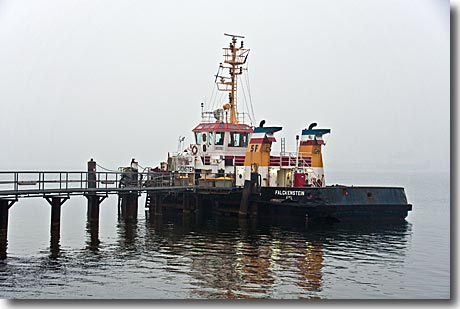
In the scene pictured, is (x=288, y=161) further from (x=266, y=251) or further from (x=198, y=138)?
(x=266, y=251)

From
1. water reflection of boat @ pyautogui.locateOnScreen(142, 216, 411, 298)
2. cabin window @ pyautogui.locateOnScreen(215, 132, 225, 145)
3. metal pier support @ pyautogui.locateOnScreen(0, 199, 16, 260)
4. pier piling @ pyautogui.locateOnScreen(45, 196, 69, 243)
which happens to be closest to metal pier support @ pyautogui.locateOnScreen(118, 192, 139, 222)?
water reflection of boat @ pyautogui.locateOnScreen(142, 216, 411, 298)

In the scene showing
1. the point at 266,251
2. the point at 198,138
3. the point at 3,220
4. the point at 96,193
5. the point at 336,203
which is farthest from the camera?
the point at 198,138

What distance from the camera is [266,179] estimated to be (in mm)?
25078

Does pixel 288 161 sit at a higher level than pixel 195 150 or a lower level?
lower

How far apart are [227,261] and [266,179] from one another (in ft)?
30.6

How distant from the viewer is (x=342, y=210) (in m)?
23.7

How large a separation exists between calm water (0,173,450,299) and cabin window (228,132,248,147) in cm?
402

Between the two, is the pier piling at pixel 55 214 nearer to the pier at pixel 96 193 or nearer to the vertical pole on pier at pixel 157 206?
the pier at pixel 96 193

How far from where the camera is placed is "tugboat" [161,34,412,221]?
23.7 m

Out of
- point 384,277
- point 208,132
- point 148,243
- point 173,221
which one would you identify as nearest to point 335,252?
point 384,277

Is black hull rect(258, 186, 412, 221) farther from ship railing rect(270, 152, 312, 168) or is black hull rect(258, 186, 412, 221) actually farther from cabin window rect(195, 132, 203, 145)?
cabin window rect(195, 132, 203, 145)

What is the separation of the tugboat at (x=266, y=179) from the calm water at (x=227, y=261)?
712 mm

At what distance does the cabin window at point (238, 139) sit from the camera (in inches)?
1088

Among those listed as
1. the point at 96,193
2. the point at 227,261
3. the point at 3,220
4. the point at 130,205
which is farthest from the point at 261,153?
the point at 3,220
